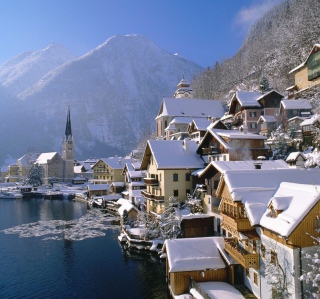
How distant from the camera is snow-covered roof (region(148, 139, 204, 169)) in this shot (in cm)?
4031

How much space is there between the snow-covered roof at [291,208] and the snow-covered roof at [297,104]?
Result: 35.4 metres

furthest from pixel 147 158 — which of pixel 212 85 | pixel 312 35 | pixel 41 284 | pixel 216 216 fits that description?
pixel 212 85

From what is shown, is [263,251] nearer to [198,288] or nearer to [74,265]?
[198,288]

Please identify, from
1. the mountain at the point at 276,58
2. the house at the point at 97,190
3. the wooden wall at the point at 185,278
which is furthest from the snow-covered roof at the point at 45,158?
the wooden wall at the point at 185,278

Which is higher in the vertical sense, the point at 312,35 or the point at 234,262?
the point at 312,35

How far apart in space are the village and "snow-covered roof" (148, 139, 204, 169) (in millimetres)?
155

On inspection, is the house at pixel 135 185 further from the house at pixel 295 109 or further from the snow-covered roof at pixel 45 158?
the snow-covered roof at pixel 45 158

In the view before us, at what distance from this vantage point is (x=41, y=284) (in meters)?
27.0

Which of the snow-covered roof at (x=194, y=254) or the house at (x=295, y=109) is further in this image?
the house at (x=295, y=109)

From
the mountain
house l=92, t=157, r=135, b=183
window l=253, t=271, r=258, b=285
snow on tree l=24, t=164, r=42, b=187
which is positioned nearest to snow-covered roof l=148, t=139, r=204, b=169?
window l=253, t=271, r=258, b=285

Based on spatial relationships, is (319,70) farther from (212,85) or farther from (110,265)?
Result: (212,85)

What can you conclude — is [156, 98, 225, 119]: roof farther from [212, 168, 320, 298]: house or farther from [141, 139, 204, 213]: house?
[212, 168, 320, 298]: house

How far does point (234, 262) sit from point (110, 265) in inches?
598

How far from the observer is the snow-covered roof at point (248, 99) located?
57062mm
